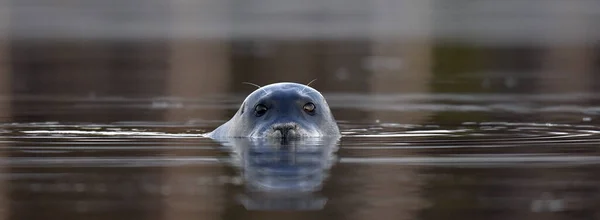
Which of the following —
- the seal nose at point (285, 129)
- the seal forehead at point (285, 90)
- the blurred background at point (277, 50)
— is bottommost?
the blurred background at point (277, 50)

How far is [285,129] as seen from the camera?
10.6m

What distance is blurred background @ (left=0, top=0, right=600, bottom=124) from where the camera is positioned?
18234 mm

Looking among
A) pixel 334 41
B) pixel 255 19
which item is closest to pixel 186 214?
pixel 334 41

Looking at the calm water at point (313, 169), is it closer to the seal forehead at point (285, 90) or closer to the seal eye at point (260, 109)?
the seal eye at point (260, 109)

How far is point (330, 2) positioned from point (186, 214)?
44.1 meters

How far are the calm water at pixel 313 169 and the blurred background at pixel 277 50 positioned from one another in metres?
1.72

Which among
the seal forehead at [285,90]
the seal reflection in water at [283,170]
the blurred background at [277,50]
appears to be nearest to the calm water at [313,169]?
the seal reflection in water at [283,170]

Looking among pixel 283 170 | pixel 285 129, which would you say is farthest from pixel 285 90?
pixel 283 170

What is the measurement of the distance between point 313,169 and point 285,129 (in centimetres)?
165

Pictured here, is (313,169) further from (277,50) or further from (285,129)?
(277,50)

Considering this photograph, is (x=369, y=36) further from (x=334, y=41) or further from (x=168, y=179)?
(x=168, y=179)

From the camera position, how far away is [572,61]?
2419cm

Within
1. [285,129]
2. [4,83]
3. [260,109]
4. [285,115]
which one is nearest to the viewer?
[285,129]

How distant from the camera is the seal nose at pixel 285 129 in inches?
417
